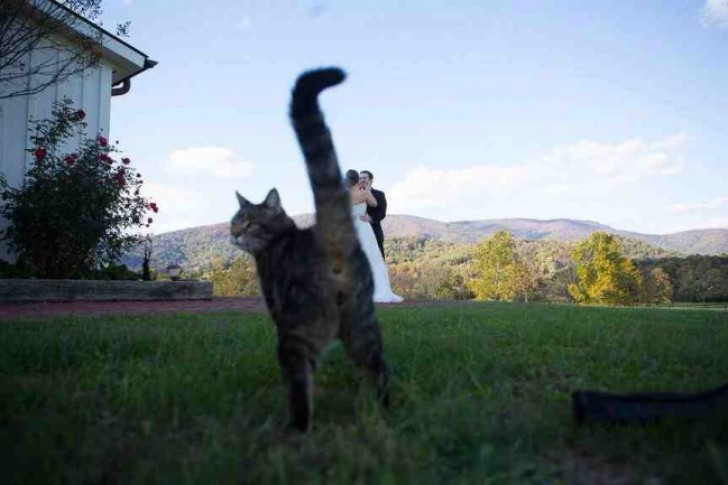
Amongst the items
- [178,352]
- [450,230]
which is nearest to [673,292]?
[178,352]

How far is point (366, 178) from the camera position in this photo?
11.1 m

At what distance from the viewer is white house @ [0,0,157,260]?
37.7 ft

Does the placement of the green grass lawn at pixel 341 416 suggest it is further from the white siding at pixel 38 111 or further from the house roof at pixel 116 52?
the house roof at pixel 116 52

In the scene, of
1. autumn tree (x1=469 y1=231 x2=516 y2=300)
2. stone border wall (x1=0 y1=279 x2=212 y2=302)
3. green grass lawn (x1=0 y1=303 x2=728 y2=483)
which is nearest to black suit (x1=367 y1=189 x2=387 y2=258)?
stone border wall (x1=0 y1=279 x2=212 y2=302)

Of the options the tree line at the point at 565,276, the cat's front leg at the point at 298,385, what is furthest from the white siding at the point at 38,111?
the tree line at the point at 565,276

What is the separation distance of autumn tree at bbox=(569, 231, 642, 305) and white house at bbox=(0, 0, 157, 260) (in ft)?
91.0

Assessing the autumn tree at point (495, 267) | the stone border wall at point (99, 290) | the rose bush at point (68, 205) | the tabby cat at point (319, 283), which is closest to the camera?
the tabby cat at point (319, 283)

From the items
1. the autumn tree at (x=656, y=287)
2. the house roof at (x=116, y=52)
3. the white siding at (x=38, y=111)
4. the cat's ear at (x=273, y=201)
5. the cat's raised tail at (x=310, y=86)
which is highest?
the house roof at (x=116, y=52)

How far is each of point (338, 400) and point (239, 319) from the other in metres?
4.41

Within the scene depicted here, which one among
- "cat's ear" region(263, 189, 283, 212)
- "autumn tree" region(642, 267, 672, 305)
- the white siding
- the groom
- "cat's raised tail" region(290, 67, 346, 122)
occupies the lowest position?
"autumn tree" region(642, 267, 672, 305)

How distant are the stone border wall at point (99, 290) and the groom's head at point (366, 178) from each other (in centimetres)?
414

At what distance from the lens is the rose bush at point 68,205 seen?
10.4 m

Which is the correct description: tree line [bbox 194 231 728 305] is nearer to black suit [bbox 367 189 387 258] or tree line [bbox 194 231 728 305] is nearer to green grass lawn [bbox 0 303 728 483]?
black suit [bbox 367 189 387 258]

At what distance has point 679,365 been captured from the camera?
4.03 meters
